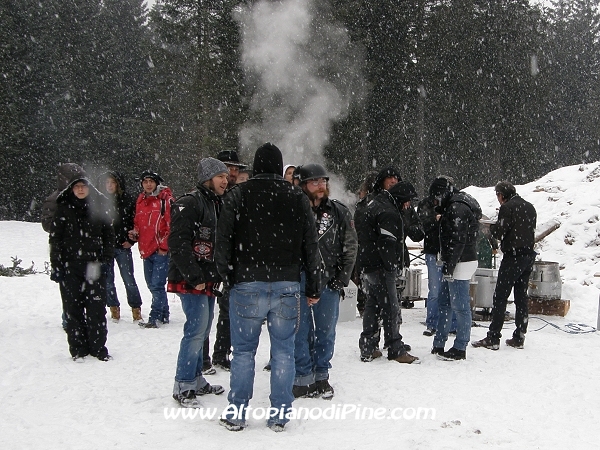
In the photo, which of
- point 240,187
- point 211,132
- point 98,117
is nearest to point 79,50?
point 98,117

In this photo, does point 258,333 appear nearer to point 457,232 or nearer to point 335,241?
point 335,241

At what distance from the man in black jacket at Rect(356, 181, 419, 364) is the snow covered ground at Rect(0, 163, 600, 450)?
0.70 ft

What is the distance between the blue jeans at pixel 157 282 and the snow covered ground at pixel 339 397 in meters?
0.26

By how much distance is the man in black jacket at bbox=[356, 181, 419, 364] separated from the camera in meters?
5.54

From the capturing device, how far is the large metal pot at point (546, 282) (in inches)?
335

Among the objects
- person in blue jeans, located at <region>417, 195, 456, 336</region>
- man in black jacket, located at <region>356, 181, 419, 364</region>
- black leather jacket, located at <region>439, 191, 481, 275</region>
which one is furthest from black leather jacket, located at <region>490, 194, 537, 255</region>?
man in black jacket, located at <region>356, 181, 419, 364</region>

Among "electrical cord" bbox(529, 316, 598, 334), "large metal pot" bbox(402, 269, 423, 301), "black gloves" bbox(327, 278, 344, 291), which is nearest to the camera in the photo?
"black gloves" bbox(327, 278, 344, 291)

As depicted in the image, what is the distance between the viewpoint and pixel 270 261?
392 cm

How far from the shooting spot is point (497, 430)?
4.08 metres

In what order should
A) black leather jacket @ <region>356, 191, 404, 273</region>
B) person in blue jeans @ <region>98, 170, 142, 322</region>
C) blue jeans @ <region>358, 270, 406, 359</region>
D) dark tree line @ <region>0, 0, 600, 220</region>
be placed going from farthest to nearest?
dark tree line @ <region>0, 0, 600, 220</region>
person in blue jeans @ <region>98, 170, 142, 322</region>
blue jeans @ <region>358, 270, 406, 359</region>
black leather jacket @ <region>356, 191, 404, 273</region>

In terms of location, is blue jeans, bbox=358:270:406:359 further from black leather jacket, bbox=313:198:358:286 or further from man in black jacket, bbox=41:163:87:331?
man in black jacket, bbox=41:163:87:331

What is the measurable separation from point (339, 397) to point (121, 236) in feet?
12.4

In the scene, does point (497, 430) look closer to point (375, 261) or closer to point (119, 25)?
point (375, 261)

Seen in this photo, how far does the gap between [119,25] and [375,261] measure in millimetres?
36851
